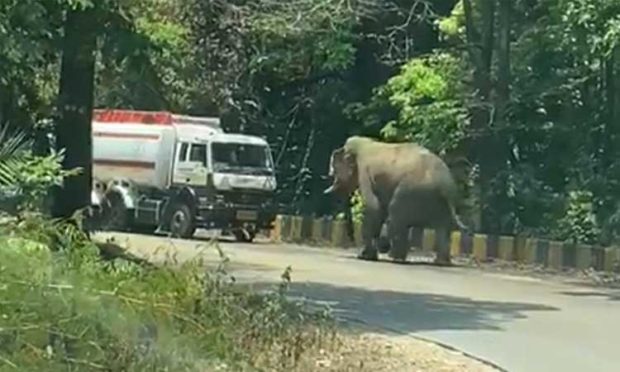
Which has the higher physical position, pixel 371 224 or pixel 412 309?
pixel 371 224

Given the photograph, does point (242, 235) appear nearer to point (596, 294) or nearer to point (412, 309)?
point (596, 294)

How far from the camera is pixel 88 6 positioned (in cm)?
1686

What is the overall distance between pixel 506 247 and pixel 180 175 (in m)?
9.80

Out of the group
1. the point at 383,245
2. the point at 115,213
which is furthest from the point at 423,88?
the point at 115,213

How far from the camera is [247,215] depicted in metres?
36.2

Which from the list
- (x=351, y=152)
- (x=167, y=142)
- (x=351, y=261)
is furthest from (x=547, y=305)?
(x=167, y=142)

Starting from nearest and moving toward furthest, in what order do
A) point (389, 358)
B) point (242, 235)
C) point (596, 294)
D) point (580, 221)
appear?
point (389, 358) → point (596, 294) → point (580, 221) → point (242, 235)

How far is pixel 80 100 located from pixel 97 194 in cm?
1869

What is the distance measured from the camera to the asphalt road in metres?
15.5

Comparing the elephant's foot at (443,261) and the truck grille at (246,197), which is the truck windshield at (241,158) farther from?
the elephant's foot at (443,261)

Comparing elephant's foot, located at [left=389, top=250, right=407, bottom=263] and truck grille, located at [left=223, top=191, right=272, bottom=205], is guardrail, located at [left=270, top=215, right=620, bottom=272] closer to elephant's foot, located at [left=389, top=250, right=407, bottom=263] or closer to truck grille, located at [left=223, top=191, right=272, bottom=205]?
truck grille, located at [left=223, top=191, right=272, bottom=205]

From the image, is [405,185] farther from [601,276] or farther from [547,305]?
[547,305]

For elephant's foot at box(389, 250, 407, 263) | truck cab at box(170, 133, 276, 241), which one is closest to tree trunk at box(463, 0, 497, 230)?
elephant's foot at box(389, 250, 407, 263)

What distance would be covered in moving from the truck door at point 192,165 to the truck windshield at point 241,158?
340 mm
